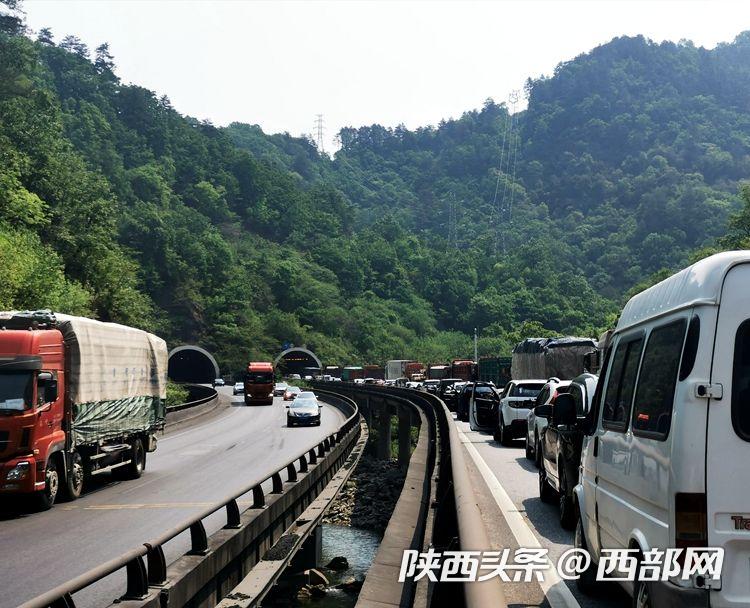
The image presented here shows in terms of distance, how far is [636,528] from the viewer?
18.8 ft

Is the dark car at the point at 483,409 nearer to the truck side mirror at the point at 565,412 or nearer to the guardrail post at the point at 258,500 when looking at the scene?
the guardrail post at the point at 258,500

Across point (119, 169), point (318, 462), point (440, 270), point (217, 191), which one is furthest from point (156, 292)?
point (318, 462)

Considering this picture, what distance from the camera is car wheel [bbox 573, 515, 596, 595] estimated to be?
7863mm

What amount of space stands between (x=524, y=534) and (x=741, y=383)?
22.5 ft

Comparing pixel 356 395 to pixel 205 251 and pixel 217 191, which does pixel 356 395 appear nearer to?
pixel 205 251

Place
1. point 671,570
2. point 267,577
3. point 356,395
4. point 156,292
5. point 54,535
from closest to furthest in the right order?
point 671,570, point 267,577, point 54,535, point 356,395, point 156,292

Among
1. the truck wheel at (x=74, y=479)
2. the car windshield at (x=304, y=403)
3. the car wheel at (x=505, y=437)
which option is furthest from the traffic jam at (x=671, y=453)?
the car windshield at (x=304, y=403)

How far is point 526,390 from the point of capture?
26062mm

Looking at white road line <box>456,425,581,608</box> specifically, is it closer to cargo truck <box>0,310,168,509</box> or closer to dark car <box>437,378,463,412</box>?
cargo truck <box>0,310,168,509</box>

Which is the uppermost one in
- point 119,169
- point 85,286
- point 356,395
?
point 119,169

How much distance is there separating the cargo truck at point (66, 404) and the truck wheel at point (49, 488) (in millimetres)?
16

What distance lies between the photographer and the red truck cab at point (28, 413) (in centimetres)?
1530

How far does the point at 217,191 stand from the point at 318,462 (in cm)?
17449

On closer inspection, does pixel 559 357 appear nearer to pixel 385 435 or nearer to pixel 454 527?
pixel 385 435
